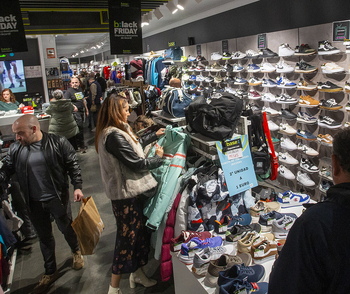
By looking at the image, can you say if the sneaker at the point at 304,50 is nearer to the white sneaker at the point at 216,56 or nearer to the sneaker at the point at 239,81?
the sneaker at the point at 239,81

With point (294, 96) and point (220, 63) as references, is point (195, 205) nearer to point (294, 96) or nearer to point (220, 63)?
point (294, 96)

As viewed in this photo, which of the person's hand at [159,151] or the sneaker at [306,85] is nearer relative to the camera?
the person's hand at [159,151]

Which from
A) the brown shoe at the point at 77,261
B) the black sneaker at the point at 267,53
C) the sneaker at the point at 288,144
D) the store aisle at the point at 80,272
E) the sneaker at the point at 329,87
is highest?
the black sneaker at the point at 267,53

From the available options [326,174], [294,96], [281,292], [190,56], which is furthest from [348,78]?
[190,56]

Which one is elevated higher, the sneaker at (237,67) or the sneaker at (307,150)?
the sneaker at (237,67)

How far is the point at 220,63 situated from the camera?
7230 millimetres

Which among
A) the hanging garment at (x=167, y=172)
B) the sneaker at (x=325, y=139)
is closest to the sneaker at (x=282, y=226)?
the hanging garment at (x=167, y=172)

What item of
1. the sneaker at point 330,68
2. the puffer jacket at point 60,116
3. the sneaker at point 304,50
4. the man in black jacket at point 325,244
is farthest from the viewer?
the puffer jacket at point 60,116

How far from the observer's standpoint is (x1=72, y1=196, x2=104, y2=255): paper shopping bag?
2.68m

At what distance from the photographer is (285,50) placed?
490cm

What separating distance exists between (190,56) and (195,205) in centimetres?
679

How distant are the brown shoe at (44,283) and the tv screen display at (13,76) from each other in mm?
6997

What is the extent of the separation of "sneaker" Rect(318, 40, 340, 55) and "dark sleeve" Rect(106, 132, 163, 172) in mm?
3381

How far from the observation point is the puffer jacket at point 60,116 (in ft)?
18.5
